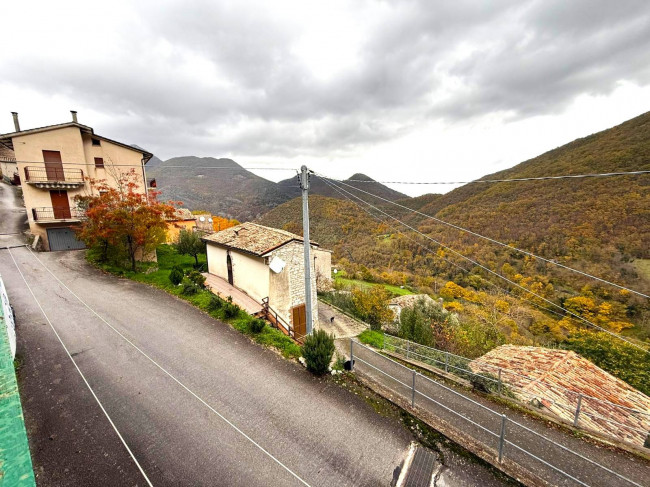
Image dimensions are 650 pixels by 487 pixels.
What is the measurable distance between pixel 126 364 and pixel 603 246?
56.5 m

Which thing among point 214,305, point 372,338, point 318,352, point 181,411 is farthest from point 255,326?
point 372,338

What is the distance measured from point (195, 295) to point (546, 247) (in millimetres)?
50811

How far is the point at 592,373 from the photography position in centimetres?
1070

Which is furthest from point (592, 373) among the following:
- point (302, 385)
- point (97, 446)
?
point (97, 446)

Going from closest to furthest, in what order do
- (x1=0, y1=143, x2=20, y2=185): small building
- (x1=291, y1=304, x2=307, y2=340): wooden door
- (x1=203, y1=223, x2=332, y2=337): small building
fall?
(x1=203, y1=223, x2=332, y2=337): small building, (x1=291, y1=304, x2=307, y2=340): wooden door, (x1=0, y1=143, x2=20, y2=185): small building

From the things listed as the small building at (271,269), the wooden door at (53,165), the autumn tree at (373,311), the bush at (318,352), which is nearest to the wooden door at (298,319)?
the small building at (271,269)

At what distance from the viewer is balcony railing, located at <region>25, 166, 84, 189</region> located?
16.5 m

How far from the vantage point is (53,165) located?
17.1 m

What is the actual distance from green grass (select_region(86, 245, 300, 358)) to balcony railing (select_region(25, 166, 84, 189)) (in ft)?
16.4

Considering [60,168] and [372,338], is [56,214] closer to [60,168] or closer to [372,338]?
[60,168]

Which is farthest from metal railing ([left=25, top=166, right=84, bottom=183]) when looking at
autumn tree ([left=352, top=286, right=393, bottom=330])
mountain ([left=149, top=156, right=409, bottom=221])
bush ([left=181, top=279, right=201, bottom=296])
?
mountain ([left=149, top=156, right=409, bottom=221])

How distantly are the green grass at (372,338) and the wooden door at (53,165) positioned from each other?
23.3m

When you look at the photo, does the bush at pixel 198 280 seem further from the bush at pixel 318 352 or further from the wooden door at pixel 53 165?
the wooden door at pixel 53 165

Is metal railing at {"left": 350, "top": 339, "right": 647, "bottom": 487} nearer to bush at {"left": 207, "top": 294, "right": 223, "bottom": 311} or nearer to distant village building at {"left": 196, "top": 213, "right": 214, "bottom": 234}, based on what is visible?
bush at {"left": 207, "top": 294, "right": 223, "bottom": 311}
